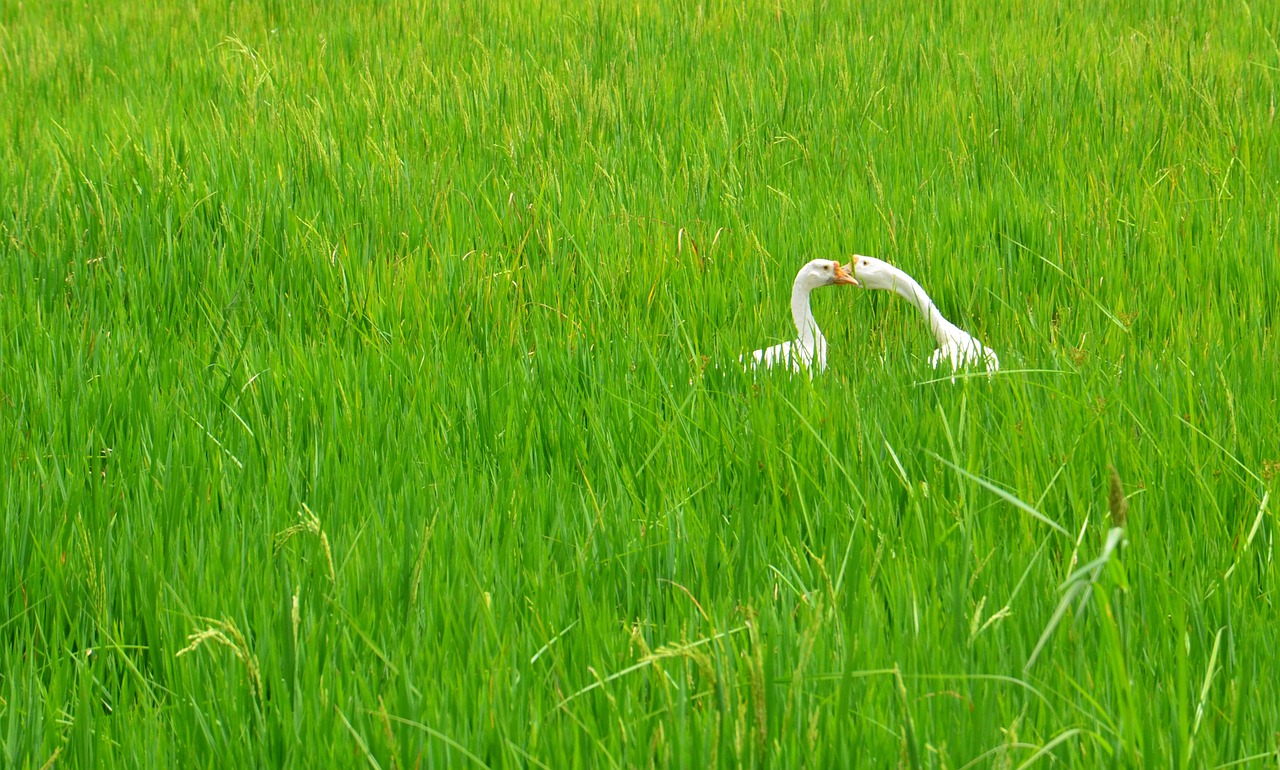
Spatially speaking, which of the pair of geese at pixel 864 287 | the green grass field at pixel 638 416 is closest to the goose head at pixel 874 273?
the pair of geese at pixel 864 287

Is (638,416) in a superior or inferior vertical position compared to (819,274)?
inferior

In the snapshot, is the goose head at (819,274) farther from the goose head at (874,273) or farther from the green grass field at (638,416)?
the green grass field at (638,416)

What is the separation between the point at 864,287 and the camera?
3486 mm

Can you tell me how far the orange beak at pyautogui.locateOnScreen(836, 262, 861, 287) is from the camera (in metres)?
3.34

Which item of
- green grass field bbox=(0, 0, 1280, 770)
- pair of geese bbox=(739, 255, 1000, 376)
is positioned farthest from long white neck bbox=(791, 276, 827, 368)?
green grass field bbox=(0, 0, 1280, 770)

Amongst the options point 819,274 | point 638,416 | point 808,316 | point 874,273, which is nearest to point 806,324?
point 808,316

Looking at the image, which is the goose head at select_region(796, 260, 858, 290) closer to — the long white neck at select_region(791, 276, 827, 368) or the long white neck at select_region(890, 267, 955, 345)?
the long white neck at select_region(791, 276, 827, 368)

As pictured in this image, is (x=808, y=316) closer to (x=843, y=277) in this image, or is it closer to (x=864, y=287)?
(x=843, y=277)

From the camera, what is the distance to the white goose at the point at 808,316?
297 centimetres

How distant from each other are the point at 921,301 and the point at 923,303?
1cm

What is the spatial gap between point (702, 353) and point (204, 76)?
361cm

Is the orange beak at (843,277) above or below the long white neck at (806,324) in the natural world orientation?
above

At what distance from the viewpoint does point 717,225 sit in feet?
13.2

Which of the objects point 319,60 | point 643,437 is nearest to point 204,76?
point 319,60
